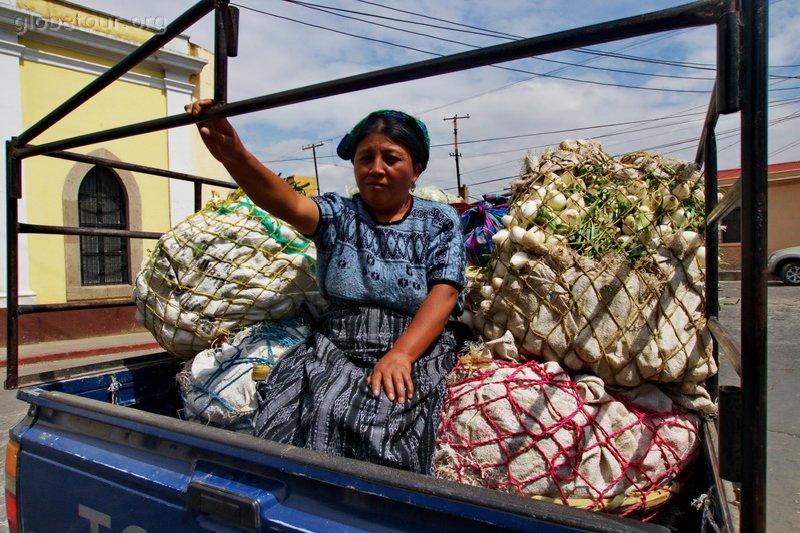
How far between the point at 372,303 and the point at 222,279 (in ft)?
1.98

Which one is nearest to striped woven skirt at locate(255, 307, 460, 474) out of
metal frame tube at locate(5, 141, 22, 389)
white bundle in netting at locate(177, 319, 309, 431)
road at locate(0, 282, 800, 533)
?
white bundle in netting at locate(177, 319, 309, 431)

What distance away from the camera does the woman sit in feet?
4.78

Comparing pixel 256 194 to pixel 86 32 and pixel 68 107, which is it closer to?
pixel 68 107

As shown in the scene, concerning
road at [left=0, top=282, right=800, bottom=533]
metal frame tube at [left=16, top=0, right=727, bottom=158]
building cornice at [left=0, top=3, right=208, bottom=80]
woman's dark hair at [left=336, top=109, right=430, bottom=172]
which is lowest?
road at [left=0, top=282, right=800, bottom=533]

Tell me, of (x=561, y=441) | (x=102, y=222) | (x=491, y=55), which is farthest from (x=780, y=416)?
(x=102, y=222)

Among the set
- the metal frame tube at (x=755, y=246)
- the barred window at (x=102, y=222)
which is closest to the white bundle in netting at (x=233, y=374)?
the metal frame tube at (x=755, y=246)

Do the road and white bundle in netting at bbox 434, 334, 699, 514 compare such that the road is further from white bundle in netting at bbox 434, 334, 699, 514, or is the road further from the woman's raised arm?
the woman's raised arm

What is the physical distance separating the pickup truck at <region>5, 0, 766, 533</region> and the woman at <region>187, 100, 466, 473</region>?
1.05ft

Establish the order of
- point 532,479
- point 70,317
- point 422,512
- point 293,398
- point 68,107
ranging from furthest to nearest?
point 70,317, point 68,107, point 293,398, point 532,479, point 422,512

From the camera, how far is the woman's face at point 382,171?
180 cm

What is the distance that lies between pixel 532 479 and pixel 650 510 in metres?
0.35

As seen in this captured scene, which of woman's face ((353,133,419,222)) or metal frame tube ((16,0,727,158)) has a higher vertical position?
metal frame tube ((16,0,727,158))

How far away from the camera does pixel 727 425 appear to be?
82 centimetres

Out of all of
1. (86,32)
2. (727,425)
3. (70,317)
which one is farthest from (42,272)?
(727,425)
